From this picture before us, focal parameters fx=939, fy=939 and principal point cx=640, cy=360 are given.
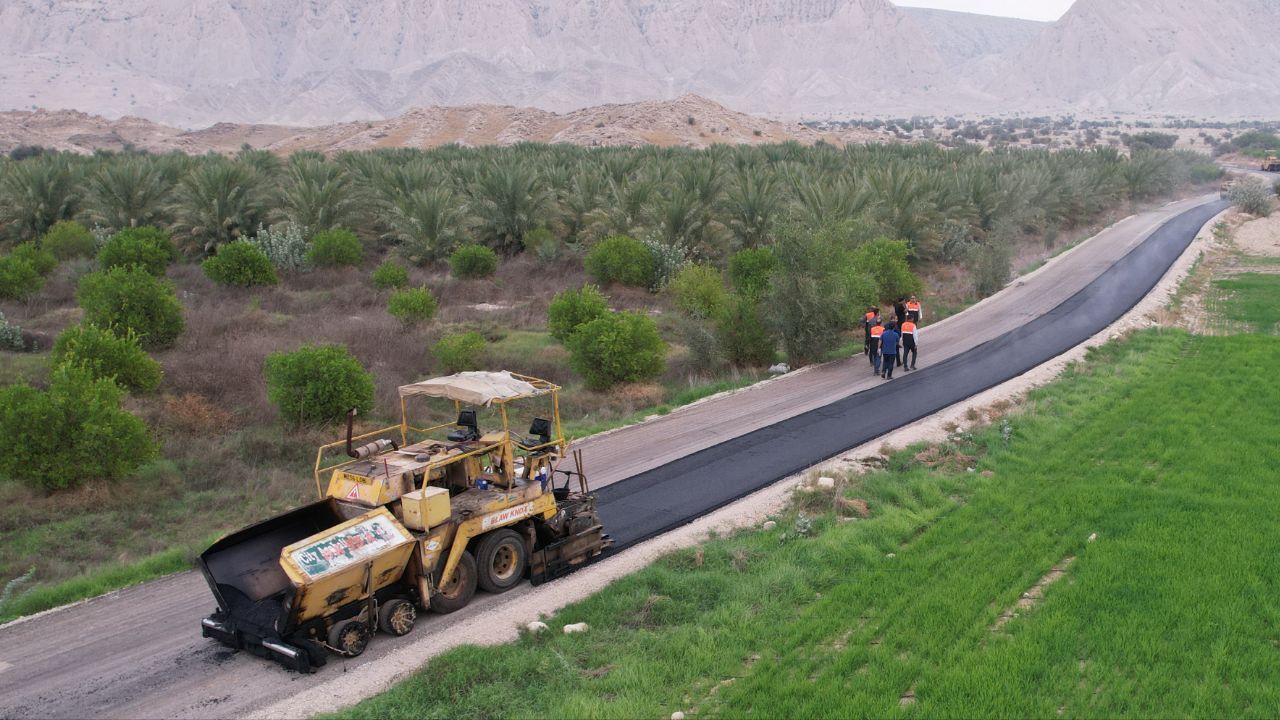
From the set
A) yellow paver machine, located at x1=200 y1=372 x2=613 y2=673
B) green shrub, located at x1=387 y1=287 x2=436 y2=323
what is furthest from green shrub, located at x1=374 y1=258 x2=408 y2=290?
yellow paver machine, located at x1=200 y1=372 x2=613 y2=673

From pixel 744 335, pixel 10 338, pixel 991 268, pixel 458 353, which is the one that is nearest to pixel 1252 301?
pixel 991 268

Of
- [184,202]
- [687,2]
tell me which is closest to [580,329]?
[184,202]

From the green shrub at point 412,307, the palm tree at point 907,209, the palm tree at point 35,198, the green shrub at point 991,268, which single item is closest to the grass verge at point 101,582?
the green shrub at point 412,307

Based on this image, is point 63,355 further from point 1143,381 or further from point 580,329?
point 1143,381

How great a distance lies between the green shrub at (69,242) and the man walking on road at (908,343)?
28.7m

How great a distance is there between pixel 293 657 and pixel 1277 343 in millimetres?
22291

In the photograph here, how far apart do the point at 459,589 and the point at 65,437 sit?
25.0ft

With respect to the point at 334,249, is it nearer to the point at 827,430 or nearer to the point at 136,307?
the point at 136,307

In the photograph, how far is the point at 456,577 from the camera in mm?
10258

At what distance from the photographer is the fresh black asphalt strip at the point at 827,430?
44.1 feet

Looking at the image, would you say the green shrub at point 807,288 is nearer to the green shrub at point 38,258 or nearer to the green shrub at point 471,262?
the green shrub at point 471,262

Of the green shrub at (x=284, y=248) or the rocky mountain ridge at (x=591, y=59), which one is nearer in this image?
the green shrub at (x=284, y=248)

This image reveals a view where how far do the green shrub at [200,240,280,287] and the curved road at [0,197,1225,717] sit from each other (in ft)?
57.8

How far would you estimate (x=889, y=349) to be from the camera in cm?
2084
